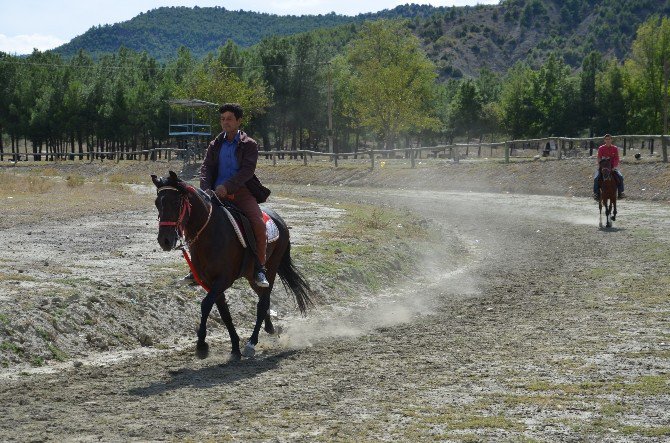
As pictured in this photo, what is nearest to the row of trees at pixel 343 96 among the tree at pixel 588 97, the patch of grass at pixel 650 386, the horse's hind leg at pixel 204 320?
the tree at pixel 588 97

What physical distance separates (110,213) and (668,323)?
61.1 feet

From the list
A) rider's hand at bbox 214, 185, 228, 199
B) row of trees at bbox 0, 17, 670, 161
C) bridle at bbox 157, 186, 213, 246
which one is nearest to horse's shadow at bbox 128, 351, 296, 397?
bridle at bbox 157, 186, 213, 246

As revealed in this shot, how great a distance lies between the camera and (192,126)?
72750 millimetres

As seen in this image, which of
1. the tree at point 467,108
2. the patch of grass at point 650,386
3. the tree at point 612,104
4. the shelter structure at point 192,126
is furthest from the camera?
the tree at point 467,108

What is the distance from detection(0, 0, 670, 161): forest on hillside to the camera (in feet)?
288

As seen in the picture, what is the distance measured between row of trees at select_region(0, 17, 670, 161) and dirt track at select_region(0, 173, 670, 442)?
65.6 metres

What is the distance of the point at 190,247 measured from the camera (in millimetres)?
10953

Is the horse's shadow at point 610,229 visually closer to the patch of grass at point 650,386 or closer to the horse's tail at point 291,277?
the horse's tail at point 291,277

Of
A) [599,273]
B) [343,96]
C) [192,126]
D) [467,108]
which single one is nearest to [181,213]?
[599,273]

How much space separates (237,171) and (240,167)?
0.06 m

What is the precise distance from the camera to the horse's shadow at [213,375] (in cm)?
930

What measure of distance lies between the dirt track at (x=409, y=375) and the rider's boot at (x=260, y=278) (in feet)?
2.80

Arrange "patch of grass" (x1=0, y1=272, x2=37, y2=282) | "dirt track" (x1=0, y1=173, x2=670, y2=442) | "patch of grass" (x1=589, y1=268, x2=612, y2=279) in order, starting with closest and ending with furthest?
"dirt track" (x1=0, y1=173, x2=670, y2=442) → "patch of grass" (x1=0, y1=272, x2=37, y2=282) → "patch of grass" (x1=589, y1=268, x2=612, y2=279)

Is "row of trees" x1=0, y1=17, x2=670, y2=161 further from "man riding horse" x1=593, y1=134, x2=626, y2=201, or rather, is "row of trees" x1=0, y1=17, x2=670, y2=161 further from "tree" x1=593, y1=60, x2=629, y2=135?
"man riding horse" x1=593, y1=134, x2=626, y2=201
